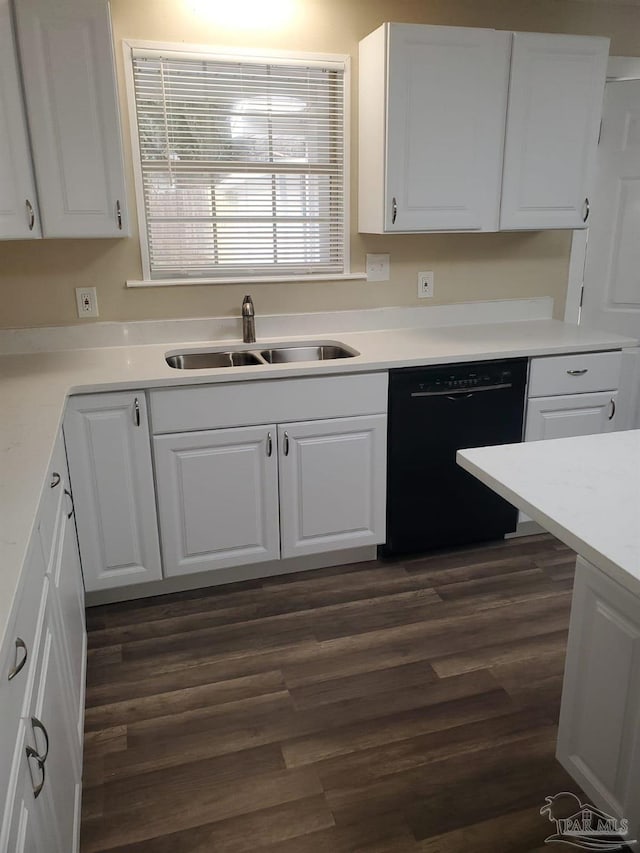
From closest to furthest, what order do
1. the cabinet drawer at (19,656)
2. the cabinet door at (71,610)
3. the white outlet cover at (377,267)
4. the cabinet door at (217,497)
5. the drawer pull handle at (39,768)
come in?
the cabinet drawer at (19,656), the drawer pull handle at (39,768), the cabinet door at (71,610), the cabinet door at (217,497), the white outlet cover at (377,267)

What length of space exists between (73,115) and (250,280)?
96 centimetres

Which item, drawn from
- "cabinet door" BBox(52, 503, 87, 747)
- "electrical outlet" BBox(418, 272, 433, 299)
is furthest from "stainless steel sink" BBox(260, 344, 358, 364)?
"cabinet door" BBox(52, 503, 87, 747)

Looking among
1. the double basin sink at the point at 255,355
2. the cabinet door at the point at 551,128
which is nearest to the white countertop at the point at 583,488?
the double basin sink at the point at 255,355

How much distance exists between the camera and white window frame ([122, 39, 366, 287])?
8.61ft

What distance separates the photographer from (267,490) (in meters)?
2.61

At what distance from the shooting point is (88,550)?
245 cm

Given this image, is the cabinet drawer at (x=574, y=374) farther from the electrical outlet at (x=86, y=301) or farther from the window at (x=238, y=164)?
the electrical outlet at (x=86, y=301)

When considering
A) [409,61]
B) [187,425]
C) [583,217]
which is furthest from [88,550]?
[583,217]

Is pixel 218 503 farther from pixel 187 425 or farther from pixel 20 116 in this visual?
pixel 20 116

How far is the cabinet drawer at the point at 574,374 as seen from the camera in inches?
112

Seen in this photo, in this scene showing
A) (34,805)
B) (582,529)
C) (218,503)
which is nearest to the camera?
(34,805)

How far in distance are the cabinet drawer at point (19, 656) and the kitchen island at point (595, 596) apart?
2.92 ft

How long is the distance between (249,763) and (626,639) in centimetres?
107

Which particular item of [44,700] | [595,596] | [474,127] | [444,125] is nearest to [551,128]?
[474,127]
